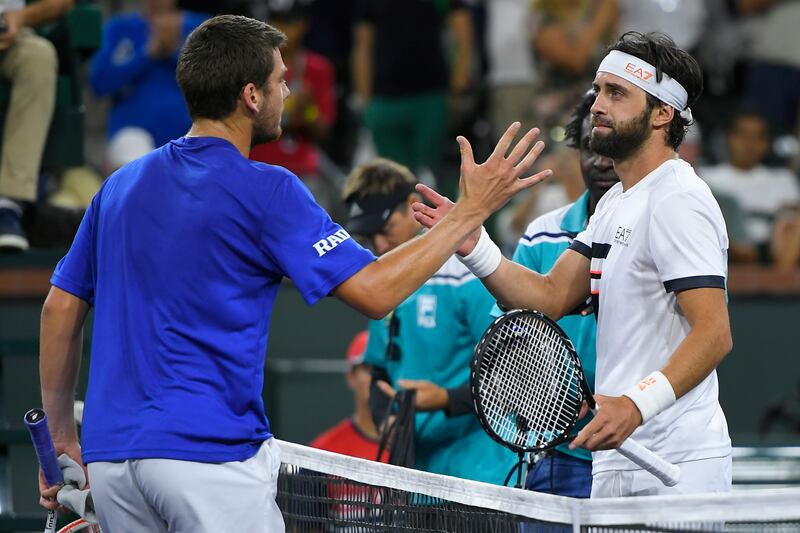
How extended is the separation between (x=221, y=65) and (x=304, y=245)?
1.65 feet

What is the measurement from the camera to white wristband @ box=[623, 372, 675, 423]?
3207 millimetres

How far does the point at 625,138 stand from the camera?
11.9 feet

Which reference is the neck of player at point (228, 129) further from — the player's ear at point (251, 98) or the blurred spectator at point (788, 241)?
the blurred spectator at point (788, 241)

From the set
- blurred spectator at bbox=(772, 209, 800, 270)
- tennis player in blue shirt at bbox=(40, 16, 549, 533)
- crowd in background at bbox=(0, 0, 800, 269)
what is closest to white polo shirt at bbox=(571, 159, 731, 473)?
tennis player in blue shirt at bbox=(40, 16, 549, 533)

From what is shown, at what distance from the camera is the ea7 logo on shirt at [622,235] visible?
3.53 meters

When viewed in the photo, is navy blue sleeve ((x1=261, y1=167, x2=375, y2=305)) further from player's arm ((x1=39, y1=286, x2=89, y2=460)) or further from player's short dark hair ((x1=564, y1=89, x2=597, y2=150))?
player's short dark hair ((x1=564, y1=89, x2=597, y2=150))

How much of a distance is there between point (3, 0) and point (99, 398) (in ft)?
12.2

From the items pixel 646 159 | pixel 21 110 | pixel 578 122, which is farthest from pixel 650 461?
pixel 21 110

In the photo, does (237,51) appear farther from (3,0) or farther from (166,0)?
(166,0)

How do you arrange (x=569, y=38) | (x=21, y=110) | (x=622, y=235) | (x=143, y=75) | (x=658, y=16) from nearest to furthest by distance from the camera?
(x=622, y=235)
(x=21, y=110)
(x=143, y=75)
(x=569, y=38)
(x=658, y=16)

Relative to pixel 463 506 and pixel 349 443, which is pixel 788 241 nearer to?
pixel 349 443

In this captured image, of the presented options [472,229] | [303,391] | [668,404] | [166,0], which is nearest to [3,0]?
[166,0]

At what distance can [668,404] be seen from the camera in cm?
326

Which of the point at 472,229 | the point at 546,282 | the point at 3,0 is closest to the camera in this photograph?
the point at 472,229
